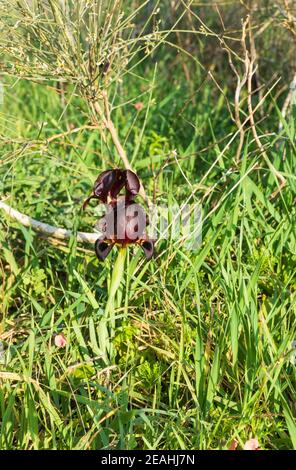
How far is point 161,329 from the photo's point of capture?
9.21 feet

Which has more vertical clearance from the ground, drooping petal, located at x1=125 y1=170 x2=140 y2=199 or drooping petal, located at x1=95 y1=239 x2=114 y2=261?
drooping petal, located at x1=125 y1=170 x2=140 y2=199

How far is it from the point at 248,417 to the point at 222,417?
0.24ft

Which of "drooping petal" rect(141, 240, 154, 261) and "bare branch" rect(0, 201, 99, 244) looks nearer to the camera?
"drooping petal" rect(141, 240, 154, 261)

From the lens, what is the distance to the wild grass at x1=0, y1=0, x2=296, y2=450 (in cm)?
243

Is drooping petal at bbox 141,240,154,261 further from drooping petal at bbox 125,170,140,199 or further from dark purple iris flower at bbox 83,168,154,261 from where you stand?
drooping petal at bbox 125,170,140,199

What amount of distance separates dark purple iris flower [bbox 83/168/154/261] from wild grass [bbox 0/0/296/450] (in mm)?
146

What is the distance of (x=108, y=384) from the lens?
102 inches

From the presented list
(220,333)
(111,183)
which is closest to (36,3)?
(111,183)

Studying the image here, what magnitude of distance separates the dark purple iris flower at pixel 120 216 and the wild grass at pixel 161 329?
15cm

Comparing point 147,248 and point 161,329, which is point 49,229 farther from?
point 161,329

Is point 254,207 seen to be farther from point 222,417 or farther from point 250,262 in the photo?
point 222,417

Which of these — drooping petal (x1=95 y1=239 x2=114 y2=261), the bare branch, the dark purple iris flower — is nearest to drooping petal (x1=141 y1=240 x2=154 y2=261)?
the dark purple iris flower

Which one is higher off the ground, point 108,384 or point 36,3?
point 36,3
